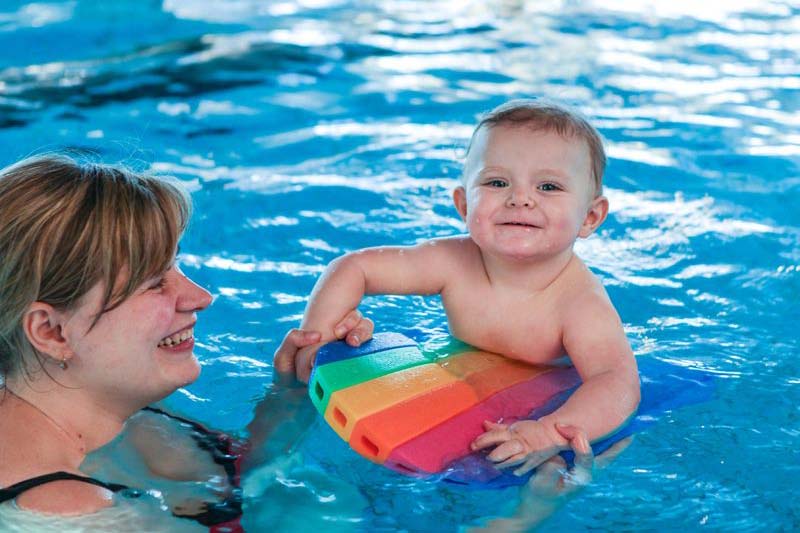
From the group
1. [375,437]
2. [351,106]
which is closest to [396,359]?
[375,437]

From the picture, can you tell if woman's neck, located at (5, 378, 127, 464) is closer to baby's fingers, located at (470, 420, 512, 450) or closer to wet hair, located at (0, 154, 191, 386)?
wet hair, located at (0, 154, 191, 386)

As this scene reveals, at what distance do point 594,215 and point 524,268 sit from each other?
268 millimetres

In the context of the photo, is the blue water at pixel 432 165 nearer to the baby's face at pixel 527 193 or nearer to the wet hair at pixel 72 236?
the wet hair at pixel 72 236

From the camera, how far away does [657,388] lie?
10.7 feet

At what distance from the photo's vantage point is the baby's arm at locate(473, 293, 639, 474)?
2.78 meters

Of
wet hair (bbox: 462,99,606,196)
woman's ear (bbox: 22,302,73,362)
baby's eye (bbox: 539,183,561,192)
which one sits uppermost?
wet hair (bbox: 462,99,606,196)

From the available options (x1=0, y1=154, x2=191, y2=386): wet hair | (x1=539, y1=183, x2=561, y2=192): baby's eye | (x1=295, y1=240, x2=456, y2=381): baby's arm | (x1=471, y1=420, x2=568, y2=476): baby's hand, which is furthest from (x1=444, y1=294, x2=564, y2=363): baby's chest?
(x1=0, y1=154, x2=191, y2=386): wet hair

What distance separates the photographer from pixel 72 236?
2332mm

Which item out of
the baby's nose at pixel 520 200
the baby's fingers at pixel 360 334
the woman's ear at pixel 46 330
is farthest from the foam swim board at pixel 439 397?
the woman's ear at pixel 46 330

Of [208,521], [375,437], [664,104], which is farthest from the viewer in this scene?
[664,104]

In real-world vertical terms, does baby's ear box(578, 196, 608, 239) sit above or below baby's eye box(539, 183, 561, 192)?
below

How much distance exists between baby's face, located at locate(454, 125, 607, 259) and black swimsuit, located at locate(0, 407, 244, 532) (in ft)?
3.07

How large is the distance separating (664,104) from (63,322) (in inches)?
196

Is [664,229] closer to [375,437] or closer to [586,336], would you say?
[586,336]
